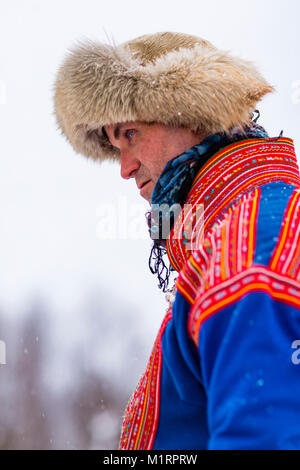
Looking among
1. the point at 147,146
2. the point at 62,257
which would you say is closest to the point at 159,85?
the point at 147,146

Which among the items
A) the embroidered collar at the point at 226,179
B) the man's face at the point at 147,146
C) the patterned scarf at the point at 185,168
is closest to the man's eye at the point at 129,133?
the man's face at the point at 147,146

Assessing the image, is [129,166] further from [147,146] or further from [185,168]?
[185,168]

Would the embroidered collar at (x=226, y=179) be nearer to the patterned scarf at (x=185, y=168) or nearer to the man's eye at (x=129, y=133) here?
the patterned scarf at (x=185, y=168)

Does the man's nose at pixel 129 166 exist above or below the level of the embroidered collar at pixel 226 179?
above

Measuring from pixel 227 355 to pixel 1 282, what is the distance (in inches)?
1511

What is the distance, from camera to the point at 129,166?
5.15ft

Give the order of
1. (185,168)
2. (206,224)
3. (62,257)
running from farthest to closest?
(62,257)
(185,168)
(206,224)

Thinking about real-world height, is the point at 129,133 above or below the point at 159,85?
below

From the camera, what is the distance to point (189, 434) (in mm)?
1050

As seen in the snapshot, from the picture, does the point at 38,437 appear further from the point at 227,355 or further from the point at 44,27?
the point at 44,27

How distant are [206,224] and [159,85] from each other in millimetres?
500

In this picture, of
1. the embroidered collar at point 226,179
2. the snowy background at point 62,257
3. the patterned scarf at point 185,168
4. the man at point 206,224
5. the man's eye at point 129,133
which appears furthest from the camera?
the snowy background at point 62,257

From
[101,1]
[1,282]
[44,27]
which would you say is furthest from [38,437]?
[44,27]

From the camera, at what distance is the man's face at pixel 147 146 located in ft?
4.77
